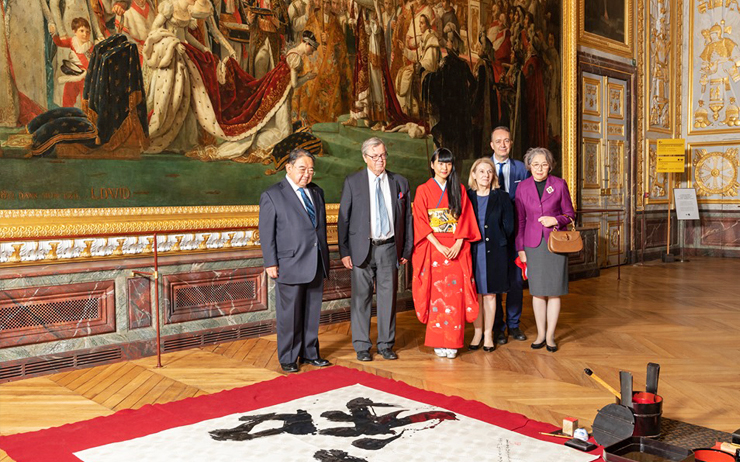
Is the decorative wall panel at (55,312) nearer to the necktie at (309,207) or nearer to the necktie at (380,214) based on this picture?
the necktie at (309,207)

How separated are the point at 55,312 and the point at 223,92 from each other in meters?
2.45

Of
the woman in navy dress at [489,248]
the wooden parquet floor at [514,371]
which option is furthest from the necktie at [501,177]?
the wooden parquet floor at [514,371]

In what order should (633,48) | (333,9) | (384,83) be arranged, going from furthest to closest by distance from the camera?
(633,48) → (384,83) → (333,9)

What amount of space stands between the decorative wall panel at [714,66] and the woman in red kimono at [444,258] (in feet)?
30.8

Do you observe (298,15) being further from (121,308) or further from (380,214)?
(121,308)

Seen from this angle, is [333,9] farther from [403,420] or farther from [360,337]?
[403,420]

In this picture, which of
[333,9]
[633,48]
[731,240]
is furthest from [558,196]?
[731,240]

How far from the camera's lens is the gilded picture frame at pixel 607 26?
36.3 feet

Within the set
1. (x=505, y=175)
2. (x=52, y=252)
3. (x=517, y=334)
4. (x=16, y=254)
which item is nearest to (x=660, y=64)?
(x=505, y=175)

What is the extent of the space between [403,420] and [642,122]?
10.2 meters

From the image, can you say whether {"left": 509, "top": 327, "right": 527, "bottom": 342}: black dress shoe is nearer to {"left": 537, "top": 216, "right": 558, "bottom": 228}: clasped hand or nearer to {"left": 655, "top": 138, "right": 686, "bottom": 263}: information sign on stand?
{"left": 537, "top": 216, "right": 558, "bottom": 228}: clasped hand

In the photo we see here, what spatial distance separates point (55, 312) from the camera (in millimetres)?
5336

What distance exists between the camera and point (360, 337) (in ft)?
18.5

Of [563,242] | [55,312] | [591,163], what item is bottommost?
[55,312]
